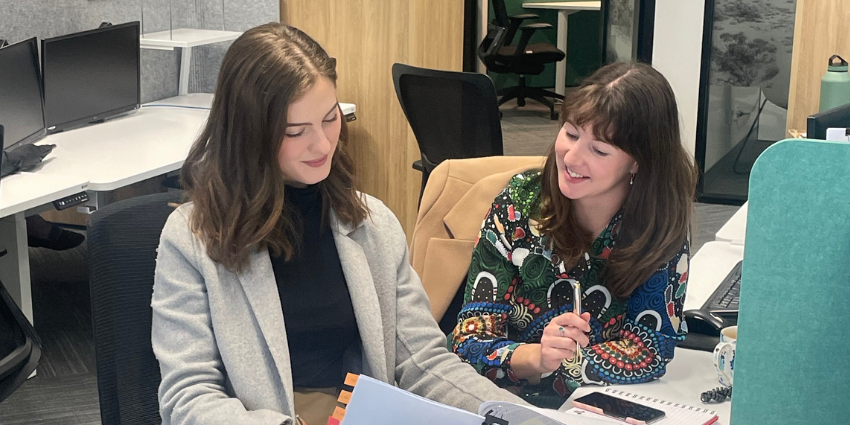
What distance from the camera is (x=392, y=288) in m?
1.37

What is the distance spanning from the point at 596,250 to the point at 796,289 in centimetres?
62

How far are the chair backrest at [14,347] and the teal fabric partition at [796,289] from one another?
1.57 metres

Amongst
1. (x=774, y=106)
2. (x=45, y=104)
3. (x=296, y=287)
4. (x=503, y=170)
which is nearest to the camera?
(x=296, y=287)

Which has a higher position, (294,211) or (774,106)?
(294,211)

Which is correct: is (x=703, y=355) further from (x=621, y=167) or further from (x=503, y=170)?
(x=503, y=170)

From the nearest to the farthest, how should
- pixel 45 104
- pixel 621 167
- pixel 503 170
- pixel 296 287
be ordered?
1. pixel 296 287
2. pixel 621 167
3. pixel 503 170
4. pixel 45 104

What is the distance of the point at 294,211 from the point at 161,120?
7.17 ft

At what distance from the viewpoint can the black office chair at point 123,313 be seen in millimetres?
1243

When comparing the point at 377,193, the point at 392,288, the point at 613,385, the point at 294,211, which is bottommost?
the point at 377,193

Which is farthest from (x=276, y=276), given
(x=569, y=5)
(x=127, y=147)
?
(x=569, y=5)

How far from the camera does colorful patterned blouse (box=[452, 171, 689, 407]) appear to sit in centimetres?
140

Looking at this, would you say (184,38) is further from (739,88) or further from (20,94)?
(739,88)

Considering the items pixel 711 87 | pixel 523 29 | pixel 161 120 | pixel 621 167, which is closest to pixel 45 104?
pixel 161 120

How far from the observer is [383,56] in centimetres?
364
